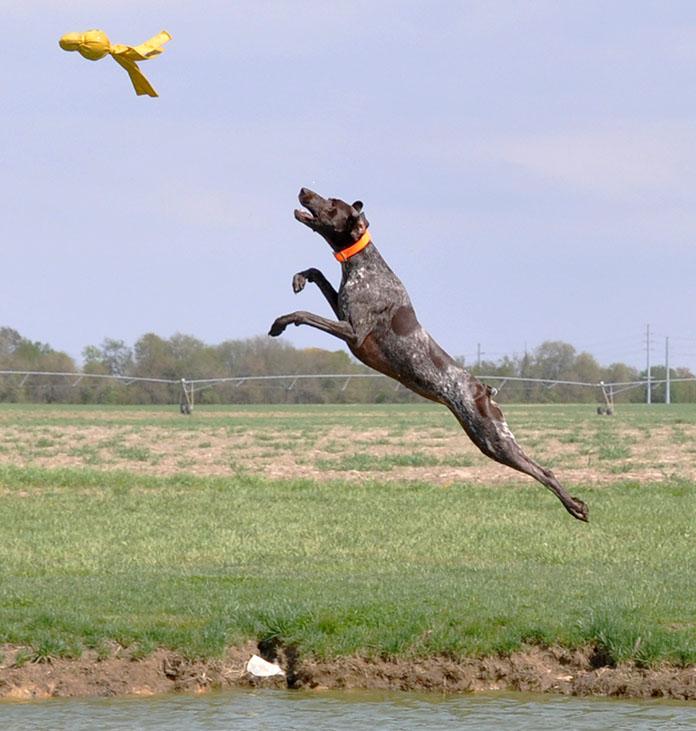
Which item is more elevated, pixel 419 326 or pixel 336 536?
pixel 419 326

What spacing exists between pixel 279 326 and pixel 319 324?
24 cm

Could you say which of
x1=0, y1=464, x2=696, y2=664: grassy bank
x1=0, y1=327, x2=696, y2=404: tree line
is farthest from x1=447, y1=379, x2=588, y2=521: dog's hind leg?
x1=0, y1=327, x2=696, y2=404: tree line

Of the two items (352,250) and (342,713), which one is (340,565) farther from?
(352,250)

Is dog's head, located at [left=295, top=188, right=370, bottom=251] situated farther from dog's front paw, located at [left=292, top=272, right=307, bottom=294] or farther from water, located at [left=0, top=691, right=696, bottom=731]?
water, located at [left=0, top=691, right=696, bottom=731]

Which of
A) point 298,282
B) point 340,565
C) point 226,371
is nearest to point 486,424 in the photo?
point 298,282

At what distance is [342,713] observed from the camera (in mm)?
11977

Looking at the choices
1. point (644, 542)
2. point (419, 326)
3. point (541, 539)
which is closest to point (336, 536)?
point (541, 539)

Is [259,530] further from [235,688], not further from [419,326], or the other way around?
[419,326]

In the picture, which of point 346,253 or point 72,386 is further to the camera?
point 72,386

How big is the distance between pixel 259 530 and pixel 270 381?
1747 inches

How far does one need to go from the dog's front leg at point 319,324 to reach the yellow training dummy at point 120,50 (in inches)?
63.4

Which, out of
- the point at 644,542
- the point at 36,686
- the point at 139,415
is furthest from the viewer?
the point at 139,415

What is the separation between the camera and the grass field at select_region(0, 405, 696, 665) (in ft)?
43.0

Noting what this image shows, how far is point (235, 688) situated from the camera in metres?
12.7
